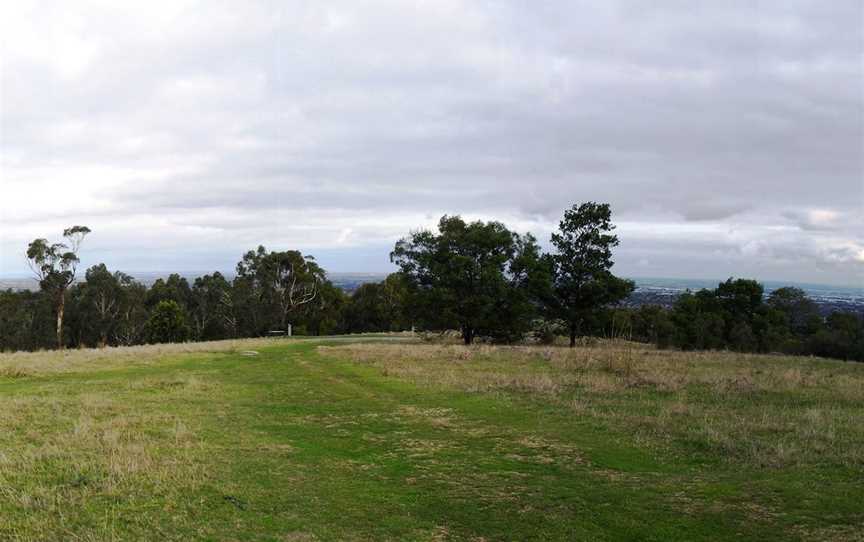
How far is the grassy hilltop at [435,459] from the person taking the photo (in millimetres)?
6938

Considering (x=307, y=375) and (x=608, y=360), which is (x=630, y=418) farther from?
(x=307, y=375)

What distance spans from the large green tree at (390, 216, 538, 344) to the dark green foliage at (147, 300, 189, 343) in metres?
37.5

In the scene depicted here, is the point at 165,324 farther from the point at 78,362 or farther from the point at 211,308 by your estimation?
the point at 78,362

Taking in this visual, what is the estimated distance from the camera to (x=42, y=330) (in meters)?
66.4

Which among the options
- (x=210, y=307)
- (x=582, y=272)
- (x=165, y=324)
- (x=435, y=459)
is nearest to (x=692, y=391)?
(x=435, y=459)

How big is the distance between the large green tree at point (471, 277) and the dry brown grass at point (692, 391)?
30.9 feet

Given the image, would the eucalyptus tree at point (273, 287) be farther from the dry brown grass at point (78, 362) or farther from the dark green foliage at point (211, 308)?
the dry brown grass at point (78, 362)

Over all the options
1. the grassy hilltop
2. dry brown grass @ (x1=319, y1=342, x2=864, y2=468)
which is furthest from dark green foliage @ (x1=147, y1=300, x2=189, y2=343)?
the grassy hilltop

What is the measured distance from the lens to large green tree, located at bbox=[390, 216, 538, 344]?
40.1 meters

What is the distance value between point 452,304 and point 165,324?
4272cm

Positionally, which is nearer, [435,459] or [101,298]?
[435,459]

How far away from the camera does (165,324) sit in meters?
67.4

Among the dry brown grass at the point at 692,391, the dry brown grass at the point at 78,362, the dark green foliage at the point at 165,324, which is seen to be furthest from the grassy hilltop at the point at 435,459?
the dark green foliage at the point at 165,324

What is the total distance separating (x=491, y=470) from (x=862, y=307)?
8199 centimetres
